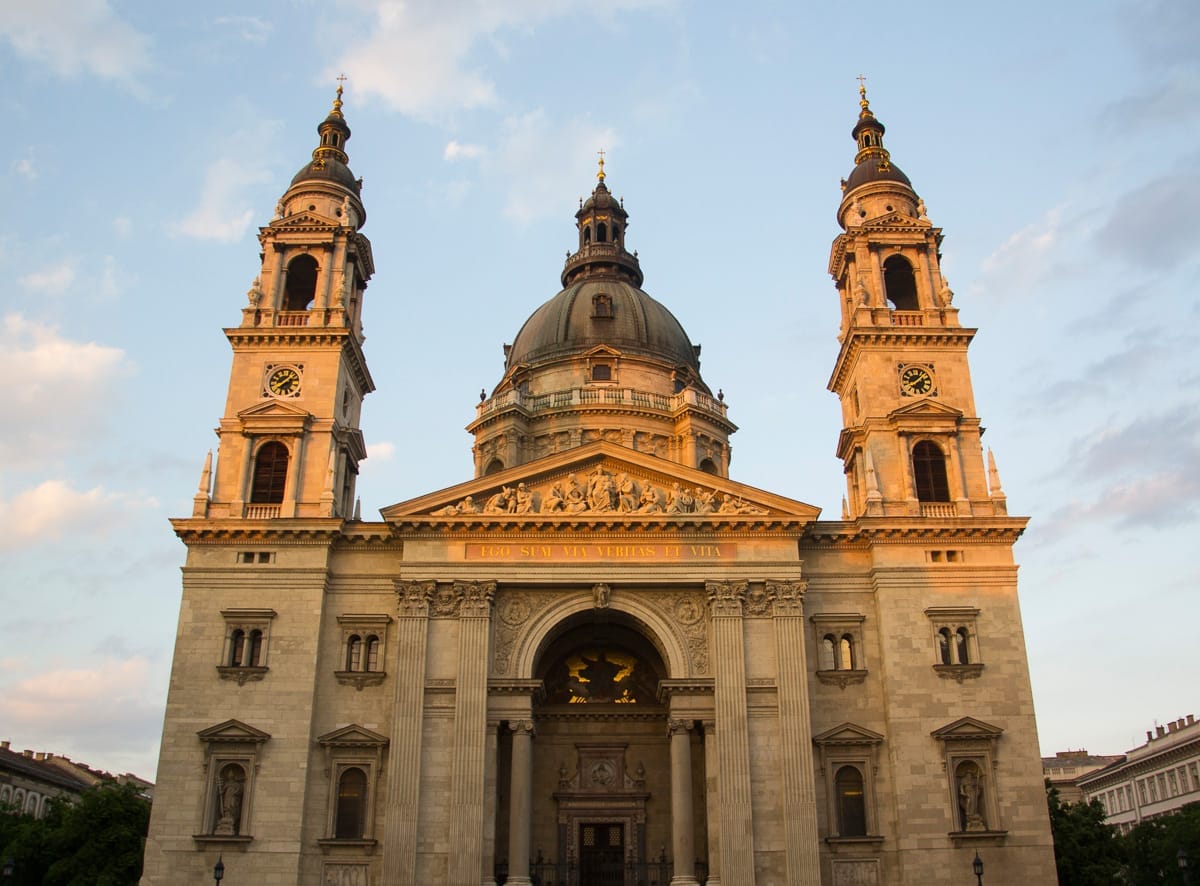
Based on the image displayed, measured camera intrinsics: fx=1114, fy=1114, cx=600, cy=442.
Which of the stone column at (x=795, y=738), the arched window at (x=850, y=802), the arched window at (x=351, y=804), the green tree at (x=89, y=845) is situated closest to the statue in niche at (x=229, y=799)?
the arched window at (x=351, y=804)

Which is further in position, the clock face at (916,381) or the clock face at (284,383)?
the clock face at (916,381)

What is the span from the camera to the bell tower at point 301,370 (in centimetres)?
3919

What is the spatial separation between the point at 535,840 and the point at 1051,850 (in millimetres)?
16707

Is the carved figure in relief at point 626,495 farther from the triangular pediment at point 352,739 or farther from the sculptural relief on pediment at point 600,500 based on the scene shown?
the triangular pediment at point 352,739

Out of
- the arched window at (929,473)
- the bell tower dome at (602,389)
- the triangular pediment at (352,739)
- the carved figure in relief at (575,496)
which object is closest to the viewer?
the triangular pediment at (352,739)

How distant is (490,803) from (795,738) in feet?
31.8

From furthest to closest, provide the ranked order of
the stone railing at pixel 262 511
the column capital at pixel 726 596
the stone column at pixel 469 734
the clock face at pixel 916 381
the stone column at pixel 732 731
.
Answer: the clock face at pixel 916 381 → the stone railing at pixel 262 511 → the column capital at pixel 726 596 → the stone column at pixel 732 731 → the stone column at pixel 469 734

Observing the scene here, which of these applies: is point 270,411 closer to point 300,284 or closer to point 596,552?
point 300,284

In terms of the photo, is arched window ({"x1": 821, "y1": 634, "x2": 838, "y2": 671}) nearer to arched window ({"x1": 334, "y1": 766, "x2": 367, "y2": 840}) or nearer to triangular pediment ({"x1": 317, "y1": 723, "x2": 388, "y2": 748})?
triangular pediment ({"x1": 317, "y1": 723, "x2": 388, "y2": 748})

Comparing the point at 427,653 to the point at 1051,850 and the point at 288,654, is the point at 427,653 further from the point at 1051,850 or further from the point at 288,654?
the point at 1051,850

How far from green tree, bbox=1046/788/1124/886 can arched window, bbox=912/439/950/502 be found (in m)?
16.3

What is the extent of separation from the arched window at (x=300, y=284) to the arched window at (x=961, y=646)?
88.2 feet

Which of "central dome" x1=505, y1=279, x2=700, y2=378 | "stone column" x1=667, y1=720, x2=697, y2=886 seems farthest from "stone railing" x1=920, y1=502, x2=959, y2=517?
"central dome" x1=505, y1=279, x2=700, y2=378

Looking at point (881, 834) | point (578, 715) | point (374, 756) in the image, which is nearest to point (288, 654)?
point (374, 756)
